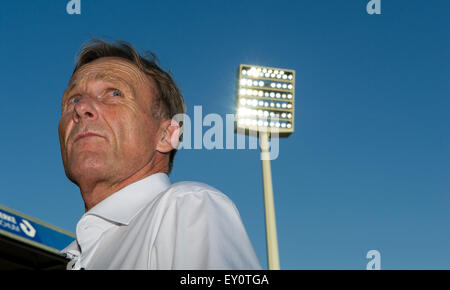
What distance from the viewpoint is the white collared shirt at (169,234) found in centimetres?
130

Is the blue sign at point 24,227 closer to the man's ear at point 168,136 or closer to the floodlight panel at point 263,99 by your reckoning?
the man's ear at point 168,136

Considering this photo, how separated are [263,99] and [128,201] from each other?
13109 mm

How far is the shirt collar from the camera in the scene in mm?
1904

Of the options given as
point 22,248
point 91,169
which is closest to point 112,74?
point 91,169

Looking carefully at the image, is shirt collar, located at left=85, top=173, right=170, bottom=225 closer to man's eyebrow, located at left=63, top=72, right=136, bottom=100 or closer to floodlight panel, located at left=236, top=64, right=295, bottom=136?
man's eyebrow, located at left=63, top=72, right=136, bottom=100

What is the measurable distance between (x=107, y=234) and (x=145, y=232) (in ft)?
1.31

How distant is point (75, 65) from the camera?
2980 millimetres

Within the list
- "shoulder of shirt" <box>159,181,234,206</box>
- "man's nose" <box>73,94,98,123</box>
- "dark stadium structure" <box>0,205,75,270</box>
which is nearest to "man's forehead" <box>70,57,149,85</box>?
"man's nose" <box>73,94,98,123</box>

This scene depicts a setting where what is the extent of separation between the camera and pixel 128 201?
1996 millimetres

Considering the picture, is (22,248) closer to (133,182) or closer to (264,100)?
(133,182)

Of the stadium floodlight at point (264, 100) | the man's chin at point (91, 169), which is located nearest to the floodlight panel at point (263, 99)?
the stadium floodlight at point (264, 100)

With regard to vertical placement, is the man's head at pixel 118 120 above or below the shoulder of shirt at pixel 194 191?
above
